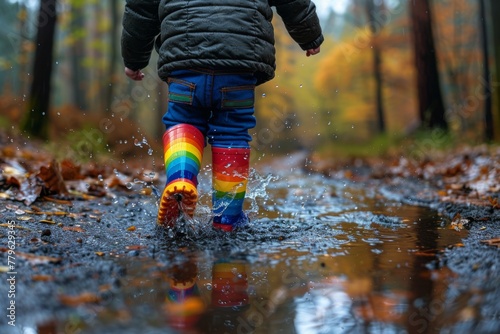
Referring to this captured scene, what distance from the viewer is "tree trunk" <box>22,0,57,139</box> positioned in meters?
9.34

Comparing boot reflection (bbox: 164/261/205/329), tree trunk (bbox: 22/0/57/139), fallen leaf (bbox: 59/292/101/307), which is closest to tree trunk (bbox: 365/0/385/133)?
tree trunk (bbox: 22/0/57/139)

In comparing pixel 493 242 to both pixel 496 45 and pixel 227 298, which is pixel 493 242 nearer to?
pixel 227 298

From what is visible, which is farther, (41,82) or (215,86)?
(41,82)

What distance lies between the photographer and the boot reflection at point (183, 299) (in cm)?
136

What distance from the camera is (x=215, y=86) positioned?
8.86ft

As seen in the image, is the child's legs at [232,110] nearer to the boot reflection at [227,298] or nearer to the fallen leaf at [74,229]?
the fallen leaf at [74,229]

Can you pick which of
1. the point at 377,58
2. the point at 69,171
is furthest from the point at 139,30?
the point at 377,58

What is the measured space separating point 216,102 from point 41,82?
7874mm

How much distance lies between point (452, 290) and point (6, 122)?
463 inches

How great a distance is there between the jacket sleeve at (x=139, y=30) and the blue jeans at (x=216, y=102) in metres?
0.49

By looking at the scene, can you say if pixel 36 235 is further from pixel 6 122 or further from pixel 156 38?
pixel 6 122

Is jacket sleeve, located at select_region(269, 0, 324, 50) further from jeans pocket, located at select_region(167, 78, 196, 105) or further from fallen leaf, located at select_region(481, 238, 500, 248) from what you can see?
fallen leaf, located at select_region(481, 238, 500, 248)

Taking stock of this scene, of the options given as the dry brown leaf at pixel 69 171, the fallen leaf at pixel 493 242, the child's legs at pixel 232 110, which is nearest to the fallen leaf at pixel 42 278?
the child's legs at pixel 232 110

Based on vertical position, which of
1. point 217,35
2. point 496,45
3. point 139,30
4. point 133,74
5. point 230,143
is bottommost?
point 230,143
